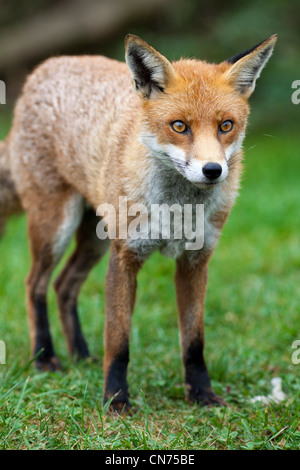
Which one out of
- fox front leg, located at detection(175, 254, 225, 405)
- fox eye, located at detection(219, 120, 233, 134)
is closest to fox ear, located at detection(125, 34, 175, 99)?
fox eye, located at detection(219, 120, 233, 134)

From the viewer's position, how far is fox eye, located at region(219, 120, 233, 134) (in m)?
3.36

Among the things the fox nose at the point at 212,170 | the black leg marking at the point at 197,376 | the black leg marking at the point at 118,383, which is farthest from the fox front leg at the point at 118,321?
the fox nose at the point at 212,170

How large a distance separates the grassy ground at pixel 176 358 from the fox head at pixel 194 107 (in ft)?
4.15

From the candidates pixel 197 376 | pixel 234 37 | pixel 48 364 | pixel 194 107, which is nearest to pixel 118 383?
pixel 197 376

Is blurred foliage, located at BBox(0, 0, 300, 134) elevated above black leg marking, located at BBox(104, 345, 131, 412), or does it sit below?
above

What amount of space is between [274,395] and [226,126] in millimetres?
1883

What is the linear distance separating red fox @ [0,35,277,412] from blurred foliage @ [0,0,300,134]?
351 inches

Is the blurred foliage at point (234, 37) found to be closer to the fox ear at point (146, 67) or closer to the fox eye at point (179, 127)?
the fox ear at point (146, 67)

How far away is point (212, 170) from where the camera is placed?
3.10 metres

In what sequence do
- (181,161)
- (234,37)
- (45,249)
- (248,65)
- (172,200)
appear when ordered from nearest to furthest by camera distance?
(181,161) → (248,65) → (172,200) → (45,249) → (234,37)

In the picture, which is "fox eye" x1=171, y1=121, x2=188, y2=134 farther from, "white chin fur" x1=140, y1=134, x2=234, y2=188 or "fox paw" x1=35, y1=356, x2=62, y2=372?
"fox paw" x1=35, y1=356, x2=62, y2=372

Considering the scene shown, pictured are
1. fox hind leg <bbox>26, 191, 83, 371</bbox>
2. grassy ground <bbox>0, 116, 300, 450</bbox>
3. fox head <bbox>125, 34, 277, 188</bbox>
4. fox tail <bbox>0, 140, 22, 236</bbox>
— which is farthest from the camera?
fox tail <bbox>0, 140, 22, 236</bbox>

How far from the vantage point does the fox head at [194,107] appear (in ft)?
10.5

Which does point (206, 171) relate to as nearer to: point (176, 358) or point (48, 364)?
point (176, 358)
